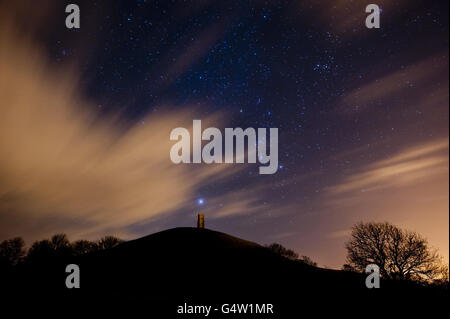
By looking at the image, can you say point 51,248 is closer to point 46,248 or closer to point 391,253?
point 46,248

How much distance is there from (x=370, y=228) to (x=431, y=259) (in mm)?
7585

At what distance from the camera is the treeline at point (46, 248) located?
5253 cm

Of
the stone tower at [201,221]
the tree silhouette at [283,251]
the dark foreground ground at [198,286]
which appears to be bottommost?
the tree silhouette at [283,251]

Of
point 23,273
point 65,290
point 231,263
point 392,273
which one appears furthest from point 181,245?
point 392,273

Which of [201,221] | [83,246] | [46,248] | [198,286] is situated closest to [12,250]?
[46,248]

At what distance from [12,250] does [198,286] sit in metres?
63.1

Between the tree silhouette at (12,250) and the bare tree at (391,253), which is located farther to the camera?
the tree silhouette at (12,250)

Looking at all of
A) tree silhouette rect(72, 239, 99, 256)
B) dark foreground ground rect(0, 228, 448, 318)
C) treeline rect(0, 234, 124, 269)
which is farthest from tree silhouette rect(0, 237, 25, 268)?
dark foreground ground rect(0, 228, 448, 318)

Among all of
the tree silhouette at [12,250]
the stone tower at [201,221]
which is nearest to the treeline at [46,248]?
the tree silhouette at [12,250]

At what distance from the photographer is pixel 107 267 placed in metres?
16.3

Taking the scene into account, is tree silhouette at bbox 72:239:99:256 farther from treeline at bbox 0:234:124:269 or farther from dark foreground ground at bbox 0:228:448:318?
dark foreground ground at bbox 0:228:448:318

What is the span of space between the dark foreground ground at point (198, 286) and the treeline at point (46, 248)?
4143 centimetres

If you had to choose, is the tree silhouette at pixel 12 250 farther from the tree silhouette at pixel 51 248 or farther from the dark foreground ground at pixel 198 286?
the dark foreground ground at pixel 198 286
